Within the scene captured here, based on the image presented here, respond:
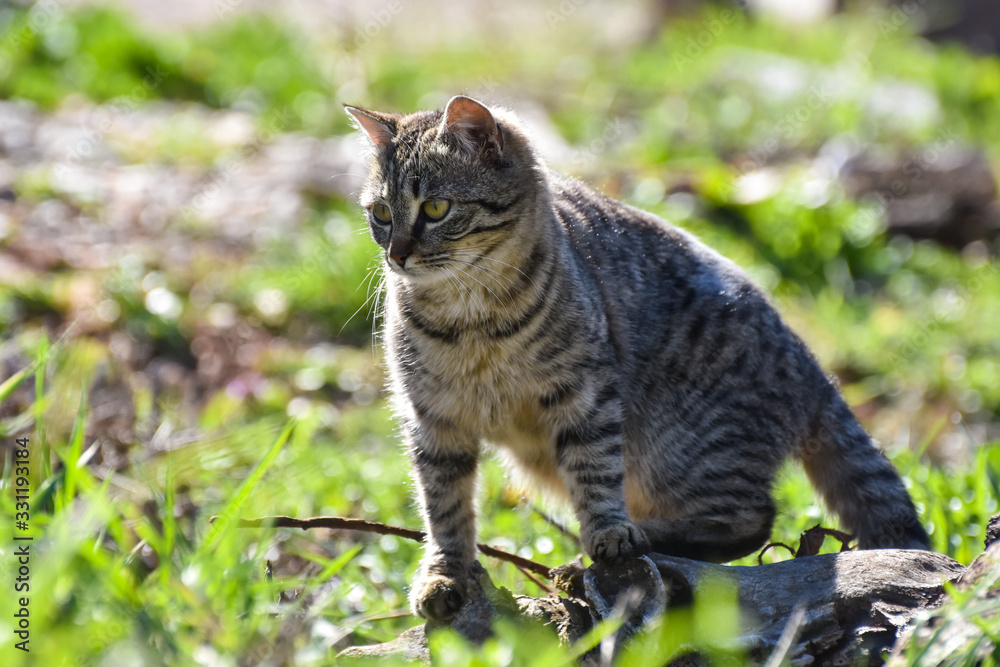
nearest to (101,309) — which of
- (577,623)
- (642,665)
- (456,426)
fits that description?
(456,426)

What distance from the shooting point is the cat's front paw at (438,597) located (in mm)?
2449

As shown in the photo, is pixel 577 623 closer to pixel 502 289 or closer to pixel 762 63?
pixel 502 289

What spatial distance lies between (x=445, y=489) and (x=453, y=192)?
92cm

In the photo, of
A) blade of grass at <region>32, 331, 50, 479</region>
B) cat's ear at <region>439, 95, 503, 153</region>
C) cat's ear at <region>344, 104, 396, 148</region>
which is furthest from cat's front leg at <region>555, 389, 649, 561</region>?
blade of grass at <region>32, 331, 50, 479</region>

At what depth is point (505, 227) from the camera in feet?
9.19

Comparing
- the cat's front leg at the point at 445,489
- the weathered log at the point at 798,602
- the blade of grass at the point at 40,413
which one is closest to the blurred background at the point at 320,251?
the blade of grass at the point at 40,413

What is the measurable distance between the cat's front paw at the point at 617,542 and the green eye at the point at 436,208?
1.06 meters

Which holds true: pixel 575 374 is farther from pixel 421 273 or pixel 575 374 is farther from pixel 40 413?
pixel 40 413

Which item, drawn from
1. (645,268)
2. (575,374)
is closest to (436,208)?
(575,374)

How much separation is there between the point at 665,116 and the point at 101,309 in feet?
17.5

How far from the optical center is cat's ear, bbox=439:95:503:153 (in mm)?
2756

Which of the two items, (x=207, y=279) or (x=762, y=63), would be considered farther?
(x=762, y=63)

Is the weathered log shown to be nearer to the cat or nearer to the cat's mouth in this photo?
the cat

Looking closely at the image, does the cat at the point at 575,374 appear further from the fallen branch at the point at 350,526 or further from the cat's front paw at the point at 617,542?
the fallen branch at the point at 350,526
